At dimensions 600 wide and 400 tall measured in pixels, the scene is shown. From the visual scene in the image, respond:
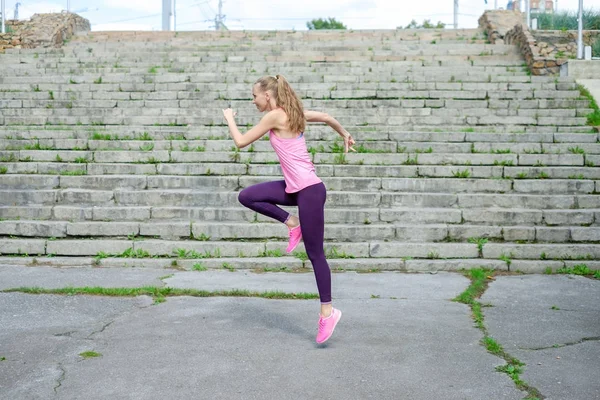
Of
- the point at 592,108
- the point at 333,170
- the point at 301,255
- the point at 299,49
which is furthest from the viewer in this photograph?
the point at 299,49

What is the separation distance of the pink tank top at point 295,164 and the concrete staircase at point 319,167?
9.99ft

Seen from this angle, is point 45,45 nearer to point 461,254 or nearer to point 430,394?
point 461,254

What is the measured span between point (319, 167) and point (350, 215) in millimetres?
1289

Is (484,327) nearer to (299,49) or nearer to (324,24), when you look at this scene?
(299,49)

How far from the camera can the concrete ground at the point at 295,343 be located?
3.87 m

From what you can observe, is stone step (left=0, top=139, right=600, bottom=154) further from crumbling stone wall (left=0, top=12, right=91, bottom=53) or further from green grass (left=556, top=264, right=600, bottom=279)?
crumbling stone wall (left=0, top=12, right=91, bottom=53)

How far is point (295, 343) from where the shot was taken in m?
4.74

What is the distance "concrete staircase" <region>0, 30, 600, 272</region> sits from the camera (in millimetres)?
8086

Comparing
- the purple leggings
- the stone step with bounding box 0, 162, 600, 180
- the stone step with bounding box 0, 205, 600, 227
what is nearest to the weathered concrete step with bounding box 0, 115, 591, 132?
the stone step with bounding box 0, 162, 600, 180

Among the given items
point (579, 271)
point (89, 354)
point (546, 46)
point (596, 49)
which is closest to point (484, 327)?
point (89, 354)

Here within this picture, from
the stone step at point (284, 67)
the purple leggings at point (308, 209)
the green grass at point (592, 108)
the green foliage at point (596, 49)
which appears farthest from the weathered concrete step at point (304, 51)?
the purple leggings at point (308, 209)

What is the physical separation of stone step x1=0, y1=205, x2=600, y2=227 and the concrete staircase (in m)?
0.02

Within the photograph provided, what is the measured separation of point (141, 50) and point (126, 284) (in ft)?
36.3

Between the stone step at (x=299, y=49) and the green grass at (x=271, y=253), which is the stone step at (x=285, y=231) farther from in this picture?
the stone step at (x=299, y=49)
